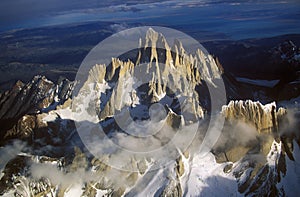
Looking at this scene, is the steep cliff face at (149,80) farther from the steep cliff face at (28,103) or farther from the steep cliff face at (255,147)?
the steep cliff face at (255,147)

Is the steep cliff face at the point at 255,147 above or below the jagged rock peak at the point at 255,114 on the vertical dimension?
below

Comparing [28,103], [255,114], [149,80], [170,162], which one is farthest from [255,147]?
[28,103]

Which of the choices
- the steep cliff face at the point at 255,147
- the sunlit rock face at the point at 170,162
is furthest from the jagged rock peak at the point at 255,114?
the sunlit rock face at the point at 170,162

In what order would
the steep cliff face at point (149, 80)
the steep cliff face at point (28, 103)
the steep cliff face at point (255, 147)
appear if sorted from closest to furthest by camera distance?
the steep cliff face at point (255, 147)
the steep cliff face at point (28, 103)
the steep cliff face at point (149, 80)

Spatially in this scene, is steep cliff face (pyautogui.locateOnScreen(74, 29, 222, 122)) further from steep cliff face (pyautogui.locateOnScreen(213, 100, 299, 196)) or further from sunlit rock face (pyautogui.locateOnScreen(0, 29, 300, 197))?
steep cliff face (pyautogui.locateOnScreen(213, 100, 299, 196))

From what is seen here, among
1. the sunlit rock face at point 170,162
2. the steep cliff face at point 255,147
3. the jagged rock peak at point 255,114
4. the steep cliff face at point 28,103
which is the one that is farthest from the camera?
the steep cliff face at point 28,103

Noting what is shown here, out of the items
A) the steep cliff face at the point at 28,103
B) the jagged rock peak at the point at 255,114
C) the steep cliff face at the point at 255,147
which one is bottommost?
the steep cliff face at the point at 28,103

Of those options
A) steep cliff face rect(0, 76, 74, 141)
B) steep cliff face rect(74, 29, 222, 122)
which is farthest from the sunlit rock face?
steep cliff face rect(74, 29, 222, 122)

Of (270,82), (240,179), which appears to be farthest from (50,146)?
(270,82)

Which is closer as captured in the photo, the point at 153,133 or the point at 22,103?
the point at 153,133

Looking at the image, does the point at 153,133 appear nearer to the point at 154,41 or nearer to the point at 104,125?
the point at 104,125

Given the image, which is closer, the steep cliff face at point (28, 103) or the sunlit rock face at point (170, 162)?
the sunlit rock face at point (170, 162)
